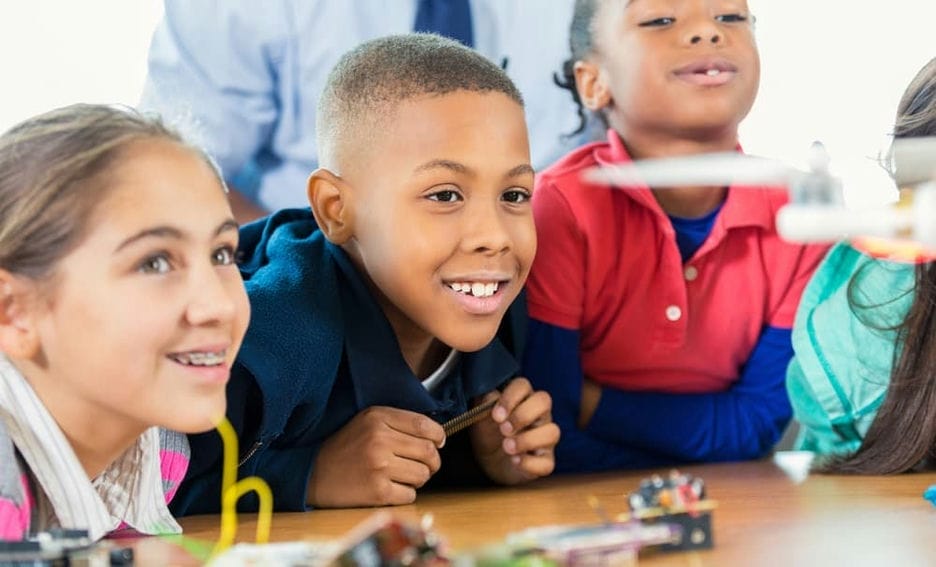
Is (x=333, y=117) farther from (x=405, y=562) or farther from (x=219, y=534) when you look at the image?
(x=405, y=562)

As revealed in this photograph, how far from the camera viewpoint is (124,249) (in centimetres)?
78

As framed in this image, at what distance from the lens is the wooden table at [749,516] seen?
776mm

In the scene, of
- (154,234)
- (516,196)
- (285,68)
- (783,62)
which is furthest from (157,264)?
(783,62)

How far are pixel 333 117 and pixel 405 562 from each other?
0.57m

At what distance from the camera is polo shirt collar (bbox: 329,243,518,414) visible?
1062 millimetres

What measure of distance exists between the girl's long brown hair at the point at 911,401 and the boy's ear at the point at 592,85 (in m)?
0.30

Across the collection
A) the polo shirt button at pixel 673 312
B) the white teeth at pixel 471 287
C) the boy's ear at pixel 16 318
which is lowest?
the polo shirt button at pixel 673 312

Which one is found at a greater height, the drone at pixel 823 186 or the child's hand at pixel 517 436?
the drone at pixel 823 186

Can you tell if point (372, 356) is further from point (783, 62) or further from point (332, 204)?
point (783, 62)

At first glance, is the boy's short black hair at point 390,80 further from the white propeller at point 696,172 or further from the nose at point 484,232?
the white propeller at point 696,172

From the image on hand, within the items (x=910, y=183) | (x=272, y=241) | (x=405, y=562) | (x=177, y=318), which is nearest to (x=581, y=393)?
(x=272, y=241)

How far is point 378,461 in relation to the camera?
102 centimetres

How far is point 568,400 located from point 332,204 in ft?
1.05

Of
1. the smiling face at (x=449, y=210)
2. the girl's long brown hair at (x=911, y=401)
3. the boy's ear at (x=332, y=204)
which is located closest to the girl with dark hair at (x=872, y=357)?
the girl's long brown hair at (x=911, y=401)
